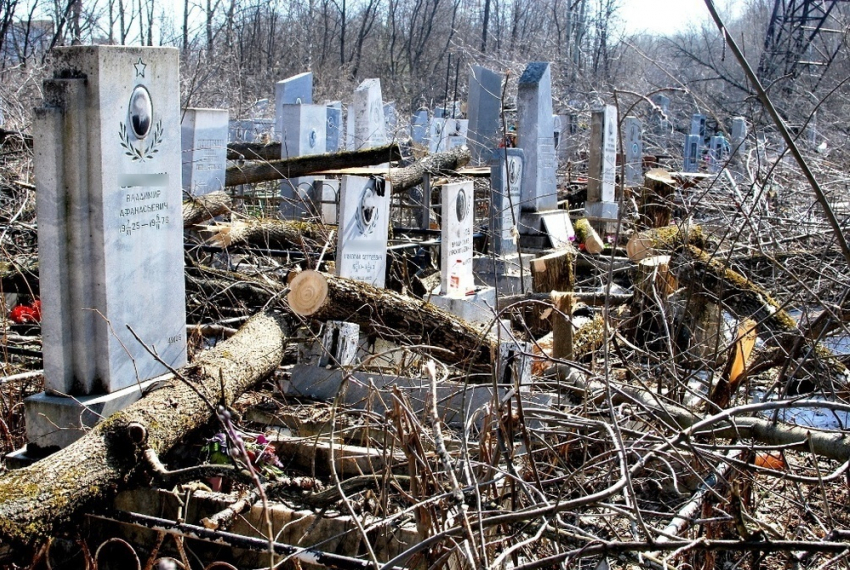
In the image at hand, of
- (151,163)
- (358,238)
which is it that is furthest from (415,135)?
(151,163)

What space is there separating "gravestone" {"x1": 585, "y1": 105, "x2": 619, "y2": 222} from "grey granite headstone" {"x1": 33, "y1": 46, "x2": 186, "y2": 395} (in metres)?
10.1

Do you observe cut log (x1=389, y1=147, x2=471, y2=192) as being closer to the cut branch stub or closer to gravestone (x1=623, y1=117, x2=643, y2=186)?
gravestone (x1=623, y1=117, x2=643, y2=186)

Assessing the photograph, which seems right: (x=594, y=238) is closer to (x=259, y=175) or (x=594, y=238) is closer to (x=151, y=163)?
(x=259, y=175)

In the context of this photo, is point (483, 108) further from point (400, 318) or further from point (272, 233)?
point (400, 318)

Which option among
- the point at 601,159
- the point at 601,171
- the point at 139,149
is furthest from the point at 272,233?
the point at 601,159

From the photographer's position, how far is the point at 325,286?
5.65 metres

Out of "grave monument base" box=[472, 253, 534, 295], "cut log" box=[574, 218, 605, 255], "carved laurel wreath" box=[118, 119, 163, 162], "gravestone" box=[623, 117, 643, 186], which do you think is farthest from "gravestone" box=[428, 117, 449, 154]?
"carved laurel wreath" box=[118, 119, 163, 162]

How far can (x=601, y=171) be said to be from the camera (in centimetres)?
1469

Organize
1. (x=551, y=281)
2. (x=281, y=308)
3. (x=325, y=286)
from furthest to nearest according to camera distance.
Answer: (x=551, y=281)
(x=281, y=308)
(x=325, y=286)

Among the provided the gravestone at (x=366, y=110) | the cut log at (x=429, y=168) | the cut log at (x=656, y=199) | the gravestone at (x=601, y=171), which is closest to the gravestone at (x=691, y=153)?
the gravestone at (x=601, y=171)

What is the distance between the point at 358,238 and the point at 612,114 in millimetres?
9242

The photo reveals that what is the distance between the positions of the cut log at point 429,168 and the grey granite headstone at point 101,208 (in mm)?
6090

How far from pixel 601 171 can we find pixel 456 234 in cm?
722

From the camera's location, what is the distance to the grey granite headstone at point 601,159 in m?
14.7
